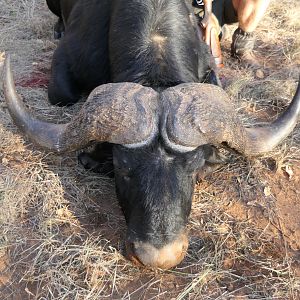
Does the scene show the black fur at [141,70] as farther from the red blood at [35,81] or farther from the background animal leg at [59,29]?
the background animal leg at [59,29]

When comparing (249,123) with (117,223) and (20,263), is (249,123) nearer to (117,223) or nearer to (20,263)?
(117,223)

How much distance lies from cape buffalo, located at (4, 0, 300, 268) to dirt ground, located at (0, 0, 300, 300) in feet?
1.12

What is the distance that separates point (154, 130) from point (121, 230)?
3.27 feet

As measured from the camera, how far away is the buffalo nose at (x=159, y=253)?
3.03 m

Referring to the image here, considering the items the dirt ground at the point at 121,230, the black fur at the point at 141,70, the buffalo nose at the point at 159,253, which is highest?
the black fur at the point at 141,70

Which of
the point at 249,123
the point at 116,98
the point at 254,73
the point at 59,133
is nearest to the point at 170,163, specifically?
the point at 116,98

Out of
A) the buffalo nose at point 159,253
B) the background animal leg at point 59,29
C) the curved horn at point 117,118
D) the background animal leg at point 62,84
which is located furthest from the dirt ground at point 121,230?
the background animal leg at point 59,29

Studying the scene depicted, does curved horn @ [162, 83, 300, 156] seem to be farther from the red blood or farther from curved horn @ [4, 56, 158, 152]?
the red blood

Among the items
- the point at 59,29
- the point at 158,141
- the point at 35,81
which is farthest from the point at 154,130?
the point at 59,29

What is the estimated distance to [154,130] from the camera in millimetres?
3047

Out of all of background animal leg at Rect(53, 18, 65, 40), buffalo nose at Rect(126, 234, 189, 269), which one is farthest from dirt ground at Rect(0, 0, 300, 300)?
background animal leg at Rect(53, 18, 65, 40)

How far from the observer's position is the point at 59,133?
3.43 m

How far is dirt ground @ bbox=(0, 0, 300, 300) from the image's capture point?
131 inches

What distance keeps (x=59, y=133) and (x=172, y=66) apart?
37.2 inches
